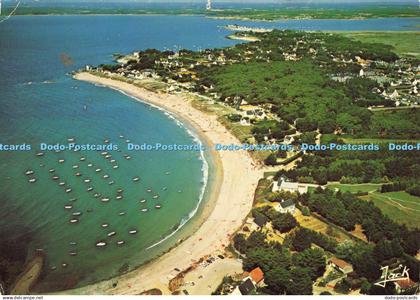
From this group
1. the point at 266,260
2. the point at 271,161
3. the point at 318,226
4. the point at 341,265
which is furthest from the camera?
the point at 271,161

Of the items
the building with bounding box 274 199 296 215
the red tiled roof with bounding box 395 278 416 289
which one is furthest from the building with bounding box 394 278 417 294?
the building with bounding box 274 199 296 215

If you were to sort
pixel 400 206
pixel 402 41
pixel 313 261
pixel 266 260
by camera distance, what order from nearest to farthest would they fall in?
pixel 266 260
pixel 313 261
pixel 400 206
pixel 402 41

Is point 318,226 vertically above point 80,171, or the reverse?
point 80,171

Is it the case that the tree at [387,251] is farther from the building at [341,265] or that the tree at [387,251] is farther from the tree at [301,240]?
the tree at [301,240]

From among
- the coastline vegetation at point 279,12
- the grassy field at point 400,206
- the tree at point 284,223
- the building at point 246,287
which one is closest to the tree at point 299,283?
the building at point 246,287

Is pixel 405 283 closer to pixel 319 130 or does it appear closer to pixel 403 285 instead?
pixel 403 285

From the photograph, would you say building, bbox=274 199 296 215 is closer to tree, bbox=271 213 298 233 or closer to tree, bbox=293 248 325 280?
tree, bbox=271 213 298 233

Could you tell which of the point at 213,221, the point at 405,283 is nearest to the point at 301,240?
the point at 405,283

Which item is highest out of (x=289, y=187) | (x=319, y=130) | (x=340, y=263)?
(x=319, y=130)
